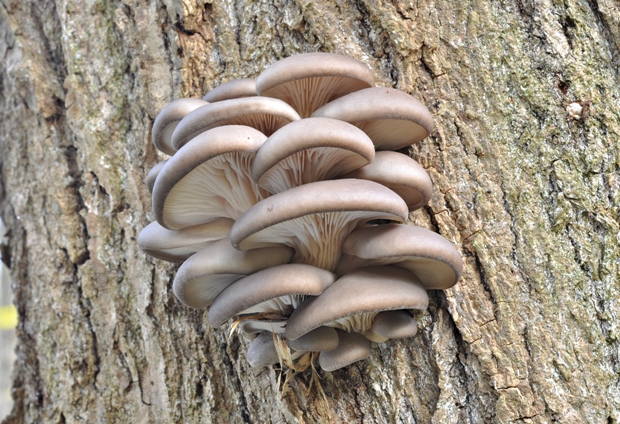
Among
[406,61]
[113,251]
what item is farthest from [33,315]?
[406,61]

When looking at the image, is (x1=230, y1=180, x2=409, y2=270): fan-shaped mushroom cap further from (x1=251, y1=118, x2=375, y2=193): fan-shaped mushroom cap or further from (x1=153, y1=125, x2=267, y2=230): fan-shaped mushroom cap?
(x1=153, y1=125, x2=267, y2=230): fan-shaped mushroom cap

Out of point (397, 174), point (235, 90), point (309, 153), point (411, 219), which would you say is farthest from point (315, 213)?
point (235, 90)

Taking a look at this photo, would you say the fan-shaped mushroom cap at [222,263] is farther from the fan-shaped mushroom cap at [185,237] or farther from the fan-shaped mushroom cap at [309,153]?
the fan-shaped mushroom cap at [309,153]

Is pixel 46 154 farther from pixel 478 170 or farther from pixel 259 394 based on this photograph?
pixel 478 170

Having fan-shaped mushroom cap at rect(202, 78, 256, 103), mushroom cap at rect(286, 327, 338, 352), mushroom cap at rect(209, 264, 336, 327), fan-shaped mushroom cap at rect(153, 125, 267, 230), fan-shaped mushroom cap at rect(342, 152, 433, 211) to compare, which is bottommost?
mushroom cap at rect(286, 327, 338, 352)

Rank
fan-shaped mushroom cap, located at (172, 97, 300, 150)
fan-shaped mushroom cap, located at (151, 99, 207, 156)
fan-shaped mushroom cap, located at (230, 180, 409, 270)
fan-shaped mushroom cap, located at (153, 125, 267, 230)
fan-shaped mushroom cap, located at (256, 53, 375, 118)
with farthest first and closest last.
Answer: fan-shaped mushroom cap, located at (151, 99, 207, 156)
fan-shaped mushroom cap, located at (256, 53, 375, 118)
fan-shaped mushroom cap, located at (172, 97, 300, 150)
fan-shaped mushroom cap, located at (153, 125, 267, 230)
fan-shaped mushroom cap, located at (230, 180, 409, 270)

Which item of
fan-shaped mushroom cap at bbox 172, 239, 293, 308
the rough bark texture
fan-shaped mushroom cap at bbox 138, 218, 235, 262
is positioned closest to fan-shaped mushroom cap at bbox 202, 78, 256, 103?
the rough bark texture

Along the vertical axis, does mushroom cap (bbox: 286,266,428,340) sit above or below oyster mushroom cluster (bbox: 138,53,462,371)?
below
